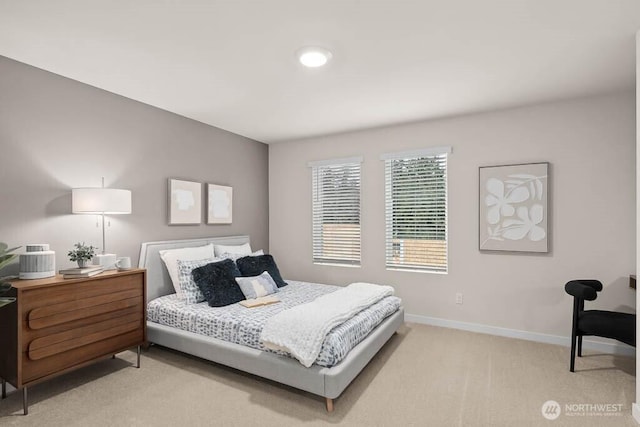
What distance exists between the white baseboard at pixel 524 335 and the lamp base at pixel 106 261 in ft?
11.1

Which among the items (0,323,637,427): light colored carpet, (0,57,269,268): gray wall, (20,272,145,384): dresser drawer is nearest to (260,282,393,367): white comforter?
(0,323,637,427): light colored carpet

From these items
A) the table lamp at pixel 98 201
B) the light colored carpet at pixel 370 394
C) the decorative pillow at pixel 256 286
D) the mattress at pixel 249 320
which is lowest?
the light colored carpet at pixel 370 394

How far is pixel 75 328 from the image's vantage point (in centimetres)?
257

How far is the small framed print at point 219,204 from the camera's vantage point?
14.2 feet

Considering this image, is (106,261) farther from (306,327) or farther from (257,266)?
(306,327)

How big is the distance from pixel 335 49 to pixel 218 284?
2.39m

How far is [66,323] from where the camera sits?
2510 millimetres

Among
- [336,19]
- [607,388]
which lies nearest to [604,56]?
[336,19]

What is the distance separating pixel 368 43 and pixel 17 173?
2900 mm

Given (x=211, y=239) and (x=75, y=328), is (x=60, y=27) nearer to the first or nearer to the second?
(x=75, y=328)

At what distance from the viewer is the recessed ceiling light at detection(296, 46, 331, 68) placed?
2.46m

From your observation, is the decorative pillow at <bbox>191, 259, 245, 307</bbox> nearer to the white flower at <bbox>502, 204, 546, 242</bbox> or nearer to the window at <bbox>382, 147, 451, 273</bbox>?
the window at <bbox>382, 147, 451, 273</bbox>

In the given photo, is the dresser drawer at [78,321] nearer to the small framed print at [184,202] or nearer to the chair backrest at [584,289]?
the small framed print at [184,202]

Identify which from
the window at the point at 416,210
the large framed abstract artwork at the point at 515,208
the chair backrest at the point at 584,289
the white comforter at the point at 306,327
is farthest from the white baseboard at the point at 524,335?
the white comforter at the point at 306,327
